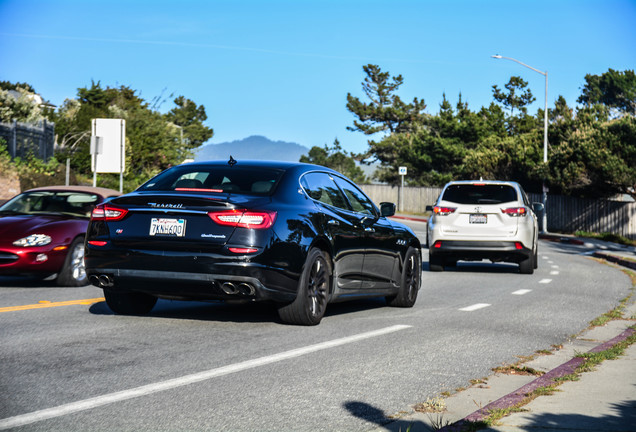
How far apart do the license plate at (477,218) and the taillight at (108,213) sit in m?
9.73

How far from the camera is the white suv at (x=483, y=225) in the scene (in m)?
16.4

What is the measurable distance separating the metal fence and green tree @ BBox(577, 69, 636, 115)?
286 ft

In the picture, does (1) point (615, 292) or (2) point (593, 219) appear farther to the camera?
(2) point (593, 219)

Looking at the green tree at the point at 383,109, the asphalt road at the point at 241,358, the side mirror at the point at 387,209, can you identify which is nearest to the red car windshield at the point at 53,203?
the asphalt road at the point at 241,358

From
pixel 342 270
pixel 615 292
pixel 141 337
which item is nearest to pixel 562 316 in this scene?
pixel 342 270

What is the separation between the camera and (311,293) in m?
8.38

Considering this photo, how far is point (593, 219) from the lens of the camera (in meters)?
39.5

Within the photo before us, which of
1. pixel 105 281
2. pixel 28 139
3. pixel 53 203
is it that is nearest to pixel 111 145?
pixel 28 139

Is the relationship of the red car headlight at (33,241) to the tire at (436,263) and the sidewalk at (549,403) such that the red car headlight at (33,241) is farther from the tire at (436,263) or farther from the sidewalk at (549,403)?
the tire at (436,263)

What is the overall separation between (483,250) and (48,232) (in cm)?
827

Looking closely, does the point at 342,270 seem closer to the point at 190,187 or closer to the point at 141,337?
the point at 190,187

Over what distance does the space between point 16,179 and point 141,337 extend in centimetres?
2038

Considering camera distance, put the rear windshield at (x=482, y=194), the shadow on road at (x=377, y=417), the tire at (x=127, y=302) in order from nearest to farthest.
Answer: the shadow on road at (x=377, y=417) → the tire at (x=127, y=302) → the rear windshield at (x=482, y=194)

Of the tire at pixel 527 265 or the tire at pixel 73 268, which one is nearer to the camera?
the tire at pixel 73 268
